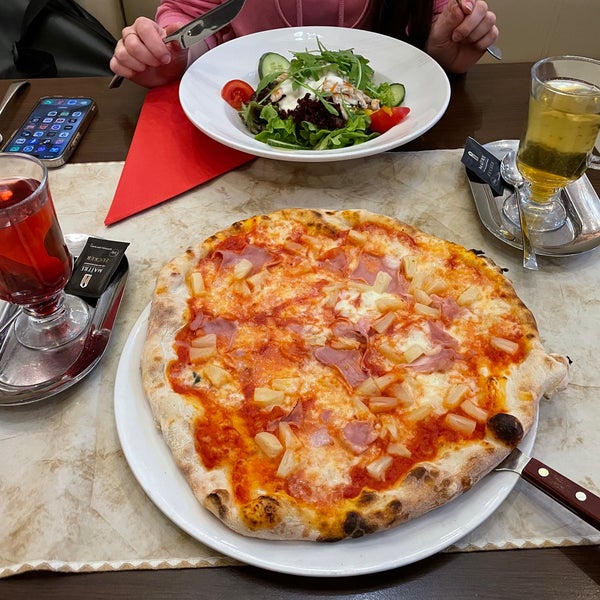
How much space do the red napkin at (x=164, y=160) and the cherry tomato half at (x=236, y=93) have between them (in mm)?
152

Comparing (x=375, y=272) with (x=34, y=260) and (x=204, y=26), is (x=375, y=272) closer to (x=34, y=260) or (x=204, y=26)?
(x=34, y=260)

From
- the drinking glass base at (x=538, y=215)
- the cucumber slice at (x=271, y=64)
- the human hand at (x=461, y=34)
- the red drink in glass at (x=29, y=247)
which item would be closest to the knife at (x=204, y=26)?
the cucumber slice at (x=271, y=64)

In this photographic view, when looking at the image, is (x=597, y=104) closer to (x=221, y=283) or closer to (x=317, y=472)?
(x=221, y=283)

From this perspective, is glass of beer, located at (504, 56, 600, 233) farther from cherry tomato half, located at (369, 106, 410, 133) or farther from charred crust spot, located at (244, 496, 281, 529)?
charred crust spot, located at (244, 496, 281, 529)

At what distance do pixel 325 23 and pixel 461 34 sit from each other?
1.98 feet

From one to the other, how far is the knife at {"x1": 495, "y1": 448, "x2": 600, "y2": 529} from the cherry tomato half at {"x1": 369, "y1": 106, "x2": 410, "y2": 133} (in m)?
1.13

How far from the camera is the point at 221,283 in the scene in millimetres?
1312

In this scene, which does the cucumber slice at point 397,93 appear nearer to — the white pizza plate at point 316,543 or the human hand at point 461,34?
the human hand at point 461,34

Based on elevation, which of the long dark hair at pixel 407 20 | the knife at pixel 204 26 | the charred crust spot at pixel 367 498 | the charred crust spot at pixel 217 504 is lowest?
the charred crust spot at pixel 367 498

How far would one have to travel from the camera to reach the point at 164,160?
1802 mm

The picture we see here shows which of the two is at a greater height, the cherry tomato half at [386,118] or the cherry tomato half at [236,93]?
the cherry tomato half at [236,93]

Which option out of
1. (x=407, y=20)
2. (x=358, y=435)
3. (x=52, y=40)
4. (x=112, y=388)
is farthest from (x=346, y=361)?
(x=52, y=40)

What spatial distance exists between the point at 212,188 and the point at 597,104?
1040mm

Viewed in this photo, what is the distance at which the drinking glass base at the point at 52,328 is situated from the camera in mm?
1248
